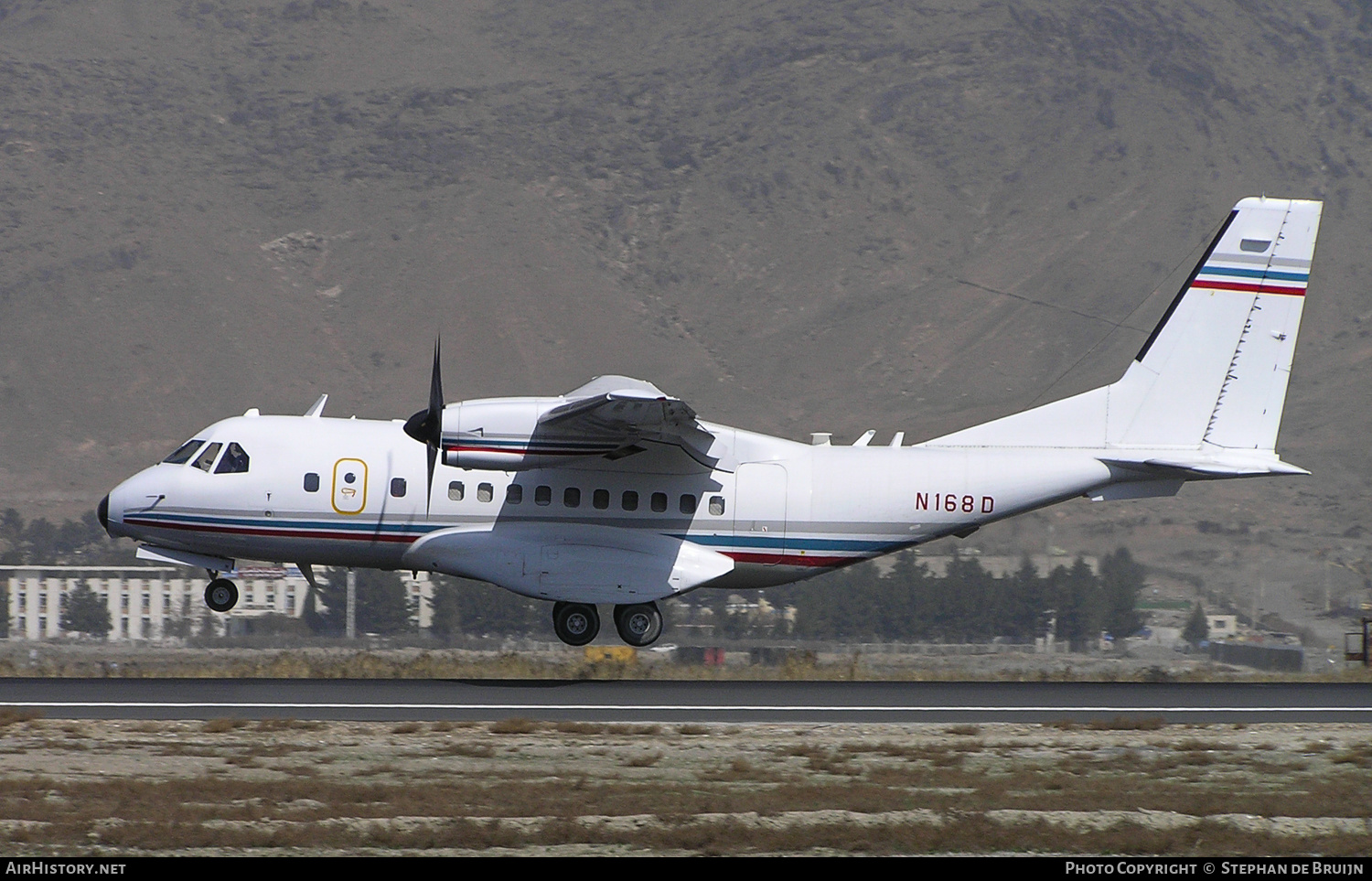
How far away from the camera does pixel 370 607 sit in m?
67.3

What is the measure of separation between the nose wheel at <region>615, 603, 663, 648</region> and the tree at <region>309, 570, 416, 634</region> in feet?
129

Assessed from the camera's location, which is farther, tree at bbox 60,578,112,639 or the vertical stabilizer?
tree at bbox 60,578,112,639

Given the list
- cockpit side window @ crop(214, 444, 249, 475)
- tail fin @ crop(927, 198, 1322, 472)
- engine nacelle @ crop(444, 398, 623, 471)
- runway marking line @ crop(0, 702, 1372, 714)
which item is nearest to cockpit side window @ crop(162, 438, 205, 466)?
cockpit side window @ crop(214, 444, 249, 475)

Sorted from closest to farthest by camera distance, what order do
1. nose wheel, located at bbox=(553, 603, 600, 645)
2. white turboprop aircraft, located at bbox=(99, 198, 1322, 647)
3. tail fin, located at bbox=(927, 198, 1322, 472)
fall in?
white turboprop aircraft, located at bbox=(99, 198, 1322, 647) → nose wheel, located at bbox=(553, 603, 600, 645) → tail fin, located at bbox=(927, 198, 1322, 472)

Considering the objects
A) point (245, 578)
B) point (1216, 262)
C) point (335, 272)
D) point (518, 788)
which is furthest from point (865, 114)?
point (518, 788)

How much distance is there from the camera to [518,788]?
15805 millimetres

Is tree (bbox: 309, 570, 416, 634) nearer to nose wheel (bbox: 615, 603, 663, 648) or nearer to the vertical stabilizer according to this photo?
nose wheel (bbox: 615, 603, 663, 648)

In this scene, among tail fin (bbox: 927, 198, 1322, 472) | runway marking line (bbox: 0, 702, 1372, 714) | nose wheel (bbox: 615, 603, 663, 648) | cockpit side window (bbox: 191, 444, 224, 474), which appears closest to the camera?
runway marking line (bbox: 0, 702, 1372, 714)

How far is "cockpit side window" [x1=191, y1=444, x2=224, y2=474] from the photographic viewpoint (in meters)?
26.4

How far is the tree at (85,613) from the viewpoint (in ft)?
202

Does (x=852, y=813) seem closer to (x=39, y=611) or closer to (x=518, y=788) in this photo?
(x=518, y=788)

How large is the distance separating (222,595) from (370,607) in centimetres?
4136

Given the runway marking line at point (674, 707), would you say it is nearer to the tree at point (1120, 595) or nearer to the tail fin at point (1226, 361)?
the tail fin at point (1226, 361)

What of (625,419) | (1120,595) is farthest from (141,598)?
(625,419)
